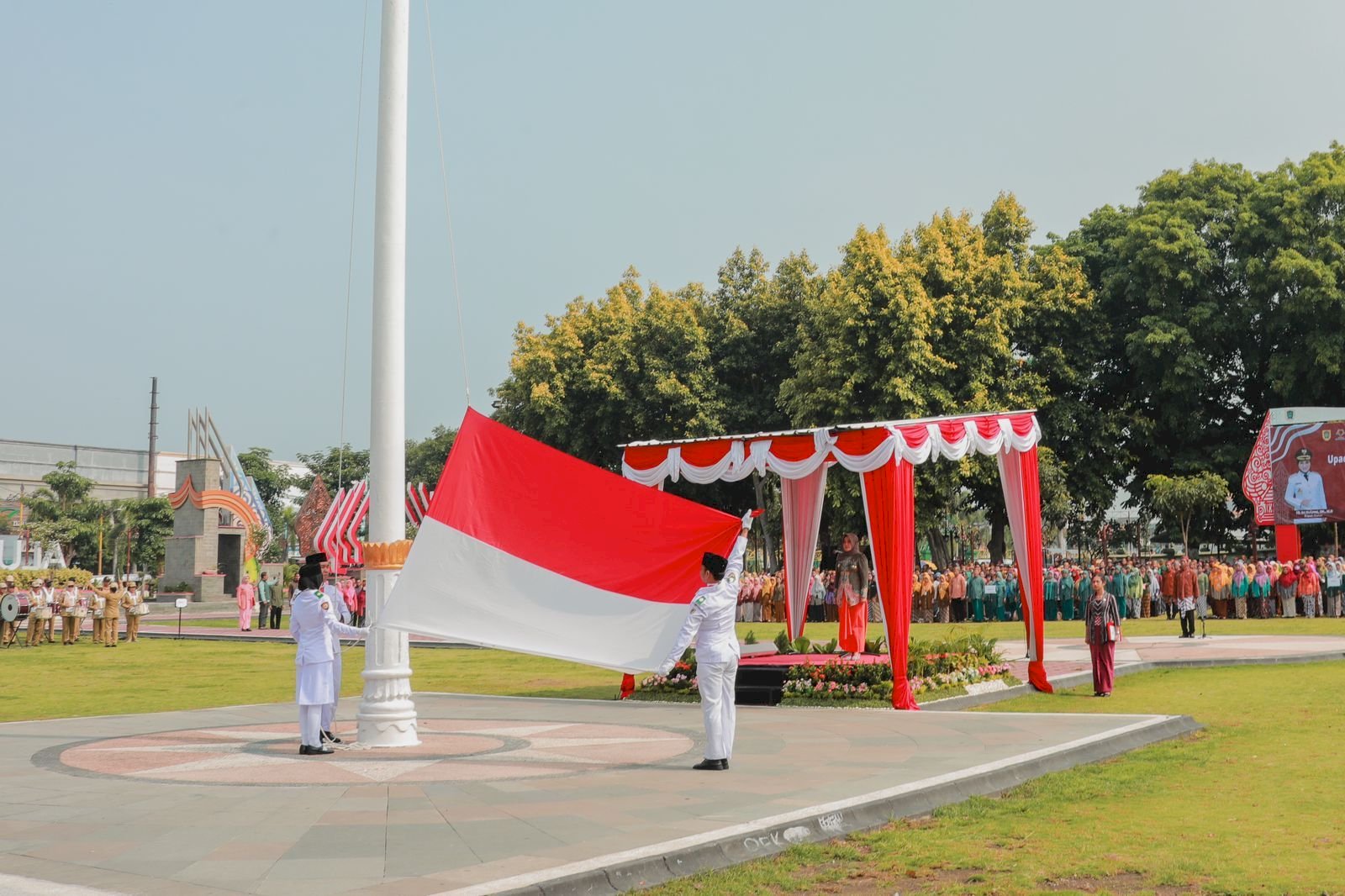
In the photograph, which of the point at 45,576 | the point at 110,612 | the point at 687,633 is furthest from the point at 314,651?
the point at 45,576

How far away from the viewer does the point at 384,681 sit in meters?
11.5

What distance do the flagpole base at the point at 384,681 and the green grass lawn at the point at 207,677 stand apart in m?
6.22

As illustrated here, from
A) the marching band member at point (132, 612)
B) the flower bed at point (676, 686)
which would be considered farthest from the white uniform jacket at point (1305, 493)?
the marching band member at point (132, 612)

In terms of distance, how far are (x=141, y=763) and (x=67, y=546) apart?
7832cm

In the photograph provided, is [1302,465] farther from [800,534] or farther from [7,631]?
[7,631]

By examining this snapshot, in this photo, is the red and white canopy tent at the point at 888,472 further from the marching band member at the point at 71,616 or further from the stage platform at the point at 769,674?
the marching band member at the point at 71,616

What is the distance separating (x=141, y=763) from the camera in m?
11.2

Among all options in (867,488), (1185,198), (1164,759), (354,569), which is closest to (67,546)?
(354,569)

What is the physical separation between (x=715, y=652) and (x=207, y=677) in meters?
15.6

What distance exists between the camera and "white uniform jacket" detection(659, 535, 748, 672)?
1065cm

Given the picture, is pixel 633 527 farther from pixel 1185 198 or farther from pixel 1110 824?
pixel 1185 198

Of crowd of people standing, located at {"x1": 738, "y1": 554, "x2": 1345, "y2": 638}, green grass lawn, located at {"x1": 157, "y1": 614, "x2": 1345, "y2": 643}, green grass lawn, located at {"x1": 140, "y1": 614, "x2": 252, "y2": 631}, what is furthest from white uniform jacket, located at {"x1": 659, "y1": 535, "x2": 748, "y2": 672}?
green grass lawn, located at {"x1": 140, "y1": 614, "x2": 252, "y2": 631}

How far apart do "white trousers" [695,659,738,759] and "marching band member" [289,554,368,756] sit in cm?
328

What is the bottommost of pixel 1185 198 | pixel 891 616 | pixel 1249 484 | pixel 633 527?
pixel 891 616
